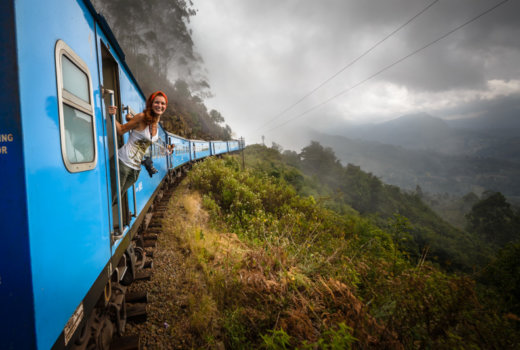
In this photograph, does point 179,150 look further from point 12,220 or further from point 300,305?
point 12,220

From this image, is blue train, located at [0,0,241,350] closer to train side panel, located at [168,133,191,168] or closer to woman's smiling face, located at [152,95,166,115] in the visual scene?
woman's smiling face, located at [152,95,166,115]

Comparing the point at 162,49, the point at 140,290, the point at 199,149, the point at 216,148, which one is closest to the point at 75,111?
the point at 140,290

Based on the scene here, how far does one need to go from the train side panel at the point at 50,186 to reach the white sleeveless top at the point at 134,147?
108cm

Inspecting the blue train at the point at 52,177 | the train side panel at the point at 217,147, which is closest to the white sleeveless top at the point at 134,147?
the blue train at the point at 52,177

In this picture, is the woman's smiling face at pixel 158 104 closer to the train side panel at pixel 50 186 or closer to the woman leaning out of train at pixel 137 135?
the woman leaning out of train at pixel 137 135

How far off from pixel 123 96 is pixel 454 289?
5329mm

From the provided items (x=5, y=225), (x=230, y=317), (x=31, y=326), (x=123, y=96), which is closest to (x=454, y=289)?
(x=230, y=317)

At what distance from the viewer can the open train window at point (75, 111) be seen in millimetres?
1534

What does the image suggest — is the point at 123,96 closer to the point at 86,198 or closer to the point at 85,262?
the point at 86,198

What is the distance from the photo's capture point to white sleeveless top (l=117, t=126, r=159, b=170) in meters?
2.92

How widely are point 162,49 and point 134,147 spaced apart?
3989 cm

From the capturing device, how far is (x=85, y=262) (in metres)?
1.73

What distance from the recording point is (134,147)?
2973 millimetres

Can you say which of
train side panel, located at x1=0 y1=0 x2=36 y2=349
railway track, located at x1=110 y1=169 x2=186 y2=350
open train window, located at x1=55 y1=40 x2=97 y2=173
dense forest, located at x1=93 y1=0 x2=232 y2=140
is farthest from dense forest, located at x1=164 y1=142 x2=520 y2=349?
dense forest, located at x1=93 y1=0 x2=232 y2=140
